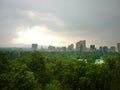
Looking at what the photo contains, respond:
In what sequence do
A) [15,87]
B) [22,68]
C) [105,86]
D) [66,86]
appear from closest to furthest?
[15,87]
[22,68]
[105,86]
[66,86]

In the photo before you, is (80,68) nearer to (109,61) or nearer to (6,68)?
(109,61)

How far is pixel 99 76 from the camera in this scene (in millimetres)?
30562

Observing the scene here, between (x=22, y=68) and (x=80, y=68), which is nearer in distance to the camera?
(x=22, y=68)

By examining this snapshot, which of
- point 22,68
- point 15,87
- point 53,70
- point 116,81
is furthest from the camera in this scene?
point 53,70

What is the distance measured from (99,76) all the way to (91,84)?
163 cm

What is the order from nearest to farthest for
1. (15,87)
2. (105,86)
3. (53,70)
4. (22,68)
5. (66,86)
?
1. (15,87)
2. (22,68)
3. (105,86)
4. (66,86)
5. (53,70)

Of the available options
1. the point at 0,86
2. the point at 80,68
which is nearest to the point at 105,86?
the point at 80,68

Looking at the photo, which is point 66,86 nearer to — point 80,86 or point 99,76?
point 80,86

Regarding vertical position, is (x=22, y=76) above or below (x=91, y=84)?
above

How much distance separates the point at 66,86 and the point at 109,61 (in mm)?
8522

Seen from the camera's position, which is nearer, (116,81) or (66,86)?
(116,81)

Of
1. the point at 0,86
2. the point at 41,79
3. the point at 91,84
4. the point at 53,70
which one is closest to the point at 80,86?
the point at 91,84

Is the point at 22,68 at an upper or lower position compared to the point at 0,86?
upper

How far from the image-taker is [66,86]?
31922mm
